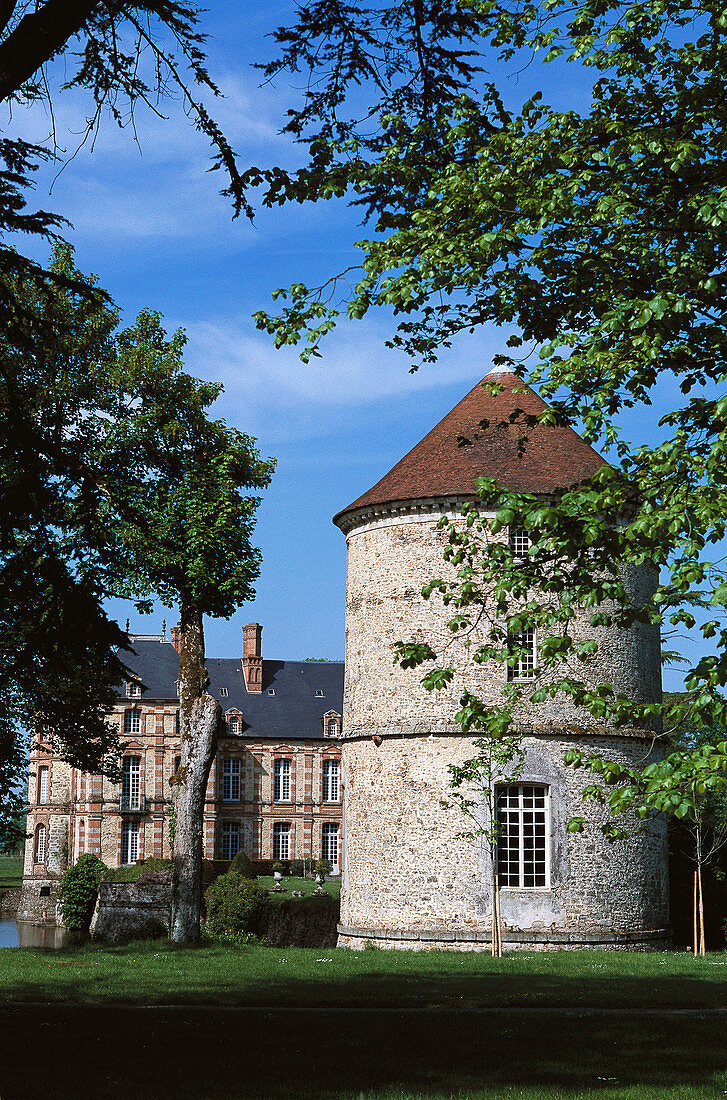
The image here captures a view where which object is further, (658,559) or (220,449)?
(220,449)

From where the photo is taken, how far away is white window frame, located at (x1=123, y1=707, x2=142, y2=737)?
192 ft

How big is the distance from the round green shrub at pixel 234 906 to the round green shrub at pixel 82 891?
14010mm

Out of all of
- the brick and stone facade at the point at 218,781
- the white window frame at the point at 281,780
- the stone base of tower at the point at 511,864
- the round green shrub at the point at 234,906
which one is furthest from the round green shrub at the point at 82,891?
the white window frame at the point at 281,780

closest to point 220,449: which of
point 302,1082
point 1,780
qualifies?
point 1,780

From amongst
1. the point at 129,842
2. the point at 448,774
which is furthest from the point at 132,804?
the point at 448,774

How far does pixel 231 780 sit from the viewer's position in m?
59.7

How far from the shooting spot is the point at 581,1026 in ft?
39.1

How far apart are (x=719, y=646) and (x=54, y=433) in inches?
206

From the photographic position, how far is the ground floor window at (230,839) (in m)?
59.3

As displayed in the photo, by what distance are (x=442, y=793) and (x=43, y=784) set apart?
42474mm

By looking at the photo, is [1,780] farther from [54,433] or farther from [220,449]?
[220,449]

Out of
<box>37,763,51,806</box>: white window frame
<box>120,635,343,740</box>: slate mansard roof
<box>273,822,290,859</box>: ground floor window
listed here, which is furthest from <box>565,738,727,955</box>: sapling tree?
<box>37,763,51,806</box>: white window frame

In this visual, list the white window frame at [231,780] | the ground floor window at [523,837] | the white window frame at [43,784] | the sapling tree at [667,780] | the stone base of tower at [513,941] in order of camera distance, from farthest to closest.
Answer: the white window frame at [43,784]
the white window frame at [231,780]
the ground floor window at [523,837]
the stone base of tower at [513,941]
the sapling tree at [667,780]

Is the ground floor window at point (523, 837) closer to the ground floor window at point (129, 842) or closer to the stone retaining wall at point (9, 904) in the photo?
the ground floor window at point (129, 842)
